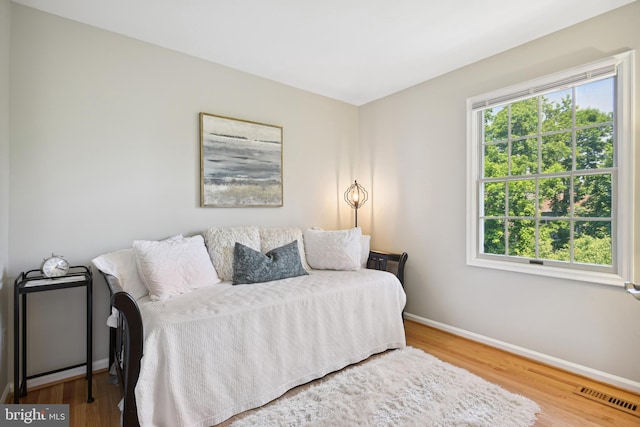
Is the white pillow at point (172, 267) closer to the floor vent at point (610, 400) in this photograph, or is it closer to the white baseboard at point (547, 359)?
the white baseboard at point (547, 359)

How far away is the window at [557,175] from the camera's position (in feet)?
7.16

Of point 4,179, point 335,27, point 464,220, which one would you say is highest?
point 335,27

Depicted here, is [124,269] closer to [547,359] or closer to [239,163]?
[239,163]

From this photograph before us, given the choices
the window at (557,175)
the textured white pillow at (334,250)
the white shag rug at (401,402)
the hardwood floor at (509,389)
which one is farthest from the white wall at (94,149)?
the window at (557,175)

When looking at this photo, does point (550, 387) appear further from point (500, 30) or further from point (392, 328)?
point (500, 30)

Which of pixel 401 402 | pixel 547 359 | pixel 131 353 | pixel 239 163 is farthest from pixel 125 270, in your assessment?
pixel 547 359

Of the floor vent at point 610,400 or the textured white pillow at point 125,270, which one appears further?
the textured white pillow at point 125,270

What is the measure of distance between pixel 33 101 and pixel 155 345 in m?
1.92

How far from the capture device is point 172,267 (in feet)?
7.15

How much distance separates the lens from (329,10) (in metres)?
2.23

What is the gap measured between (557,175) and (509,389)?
1.65m

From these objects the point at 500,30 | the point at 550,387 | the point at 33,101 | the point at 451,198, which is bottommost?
the point at 550,387

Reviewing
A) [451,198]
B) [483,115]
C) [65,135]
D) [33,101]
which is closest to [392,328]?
[451,198]

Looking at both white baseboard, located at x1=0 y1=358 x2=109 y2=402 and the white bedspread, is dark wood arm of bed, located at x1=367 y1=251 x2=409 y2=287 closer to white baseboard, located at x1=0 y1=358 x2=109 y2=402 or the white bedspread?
the white bedspread
